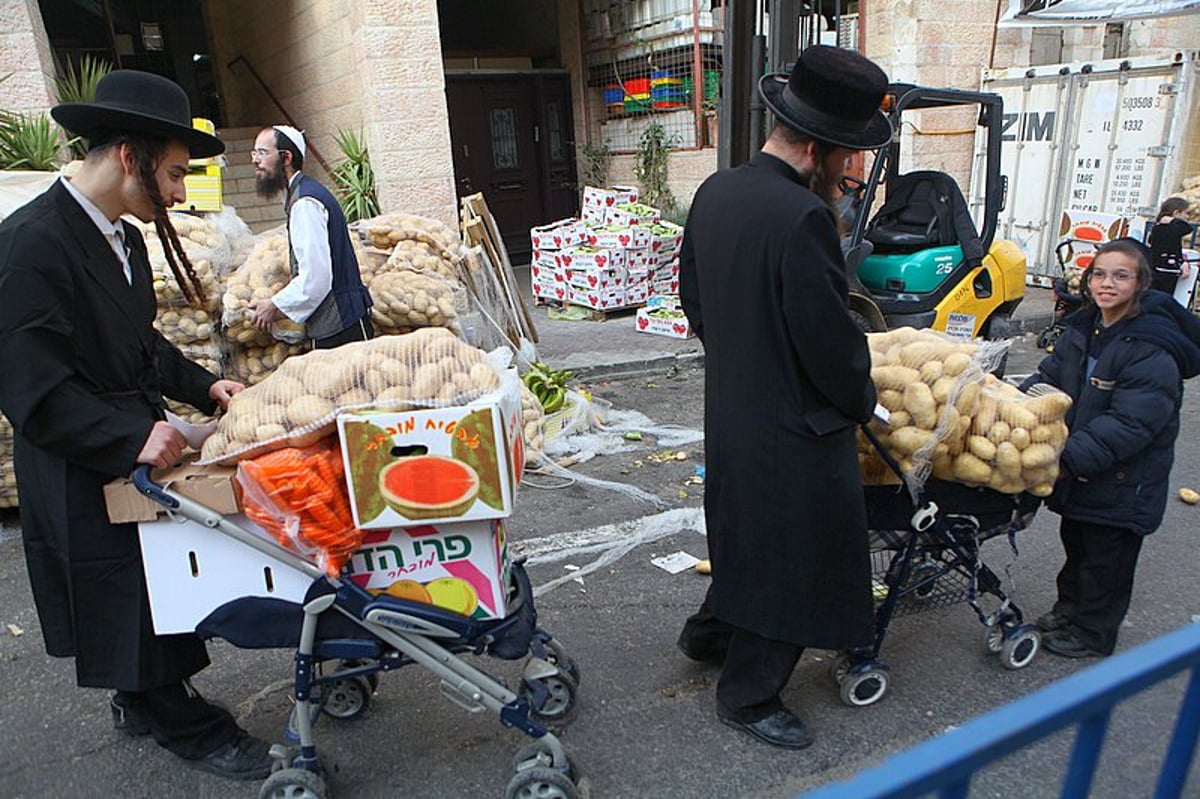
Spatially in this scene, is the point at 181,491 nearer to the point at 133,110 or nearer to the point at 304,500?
the point at 304,500

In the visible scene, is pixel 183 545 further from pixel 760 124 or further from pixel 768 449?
pixel 760 124

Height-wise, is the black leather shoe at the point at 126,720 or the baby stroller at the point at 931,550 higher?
the baby stroller at the point at 931,550

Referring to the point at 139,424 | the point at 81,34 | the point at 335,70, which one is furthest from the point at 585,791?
the point at 81,34

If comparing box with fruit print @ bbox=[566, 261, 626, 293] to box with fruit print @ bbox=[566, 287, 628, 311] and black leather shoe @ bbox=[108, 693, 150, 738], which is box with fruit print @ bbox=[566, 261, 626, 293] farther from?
black leather shoe @ bbox=[108, 693, 150, 738]

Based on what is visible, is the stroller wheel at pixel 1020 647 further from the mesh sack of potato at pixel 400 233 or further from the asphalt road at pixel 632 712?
the mesh sack of potato at pixel 400 233

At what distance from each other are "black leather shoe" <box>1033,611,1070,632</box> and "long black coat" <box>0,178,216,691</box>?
10.1 ft

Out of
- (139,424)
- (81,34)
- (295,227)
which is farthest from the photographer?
(81,34)

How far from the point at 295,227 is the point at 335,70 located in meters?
5.09

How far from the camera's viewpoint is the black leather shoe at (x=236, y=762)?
259cm

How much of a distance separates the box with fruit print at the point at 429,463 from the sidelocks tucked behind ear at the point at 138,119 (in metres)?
0.91

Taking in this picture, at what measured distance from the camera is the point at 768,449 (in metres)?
2.47

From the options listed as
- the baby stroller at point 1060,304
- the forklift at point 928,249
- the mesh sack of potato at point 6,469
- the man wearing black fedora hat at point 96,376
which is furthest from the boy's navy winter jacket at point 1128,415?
the mesh sack of potato at point 6,469

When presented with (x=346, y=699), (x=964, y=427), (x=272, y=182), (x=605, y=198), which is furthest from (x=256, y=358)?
(x=605, y=198)

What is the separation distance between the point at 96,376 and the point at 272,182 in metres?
2.36
